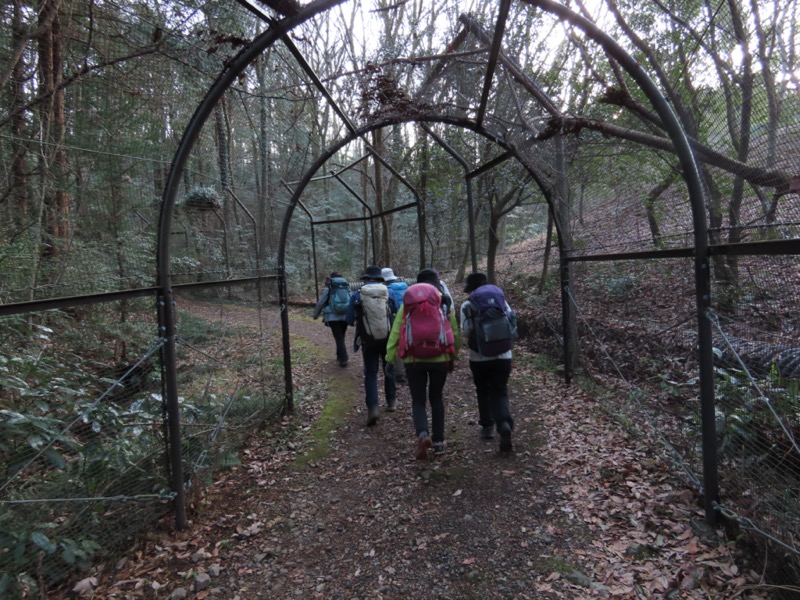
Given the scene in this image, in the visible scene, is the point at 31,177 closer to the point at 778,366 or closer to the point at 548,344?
the point at 778,366

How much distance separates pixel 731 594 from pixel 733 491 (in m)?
0.75

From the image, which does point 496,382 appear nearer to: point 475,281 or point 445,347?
point 445,347

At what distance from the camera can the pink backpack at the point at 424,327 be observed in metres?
3.96

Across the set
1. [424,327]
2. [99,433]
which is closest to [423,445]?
[424,327]

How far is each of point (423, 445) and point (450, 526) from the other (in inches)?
35.8

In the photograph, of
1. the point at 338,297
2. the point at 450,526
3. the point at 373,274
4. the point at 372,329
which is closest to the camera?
the point at 450,526

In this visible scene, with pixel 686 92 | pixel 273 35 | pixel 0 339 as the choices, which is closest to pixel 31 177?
pixel 0 339

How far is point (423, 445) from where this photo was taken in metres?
4.02

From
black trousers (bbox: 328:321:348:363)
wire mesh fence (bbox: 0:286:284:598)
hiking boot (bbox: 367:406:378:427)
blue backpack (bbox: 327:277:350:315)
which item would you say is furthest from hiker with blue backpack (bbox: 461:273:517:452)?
black trousers (bbox: 328:321:348:363)

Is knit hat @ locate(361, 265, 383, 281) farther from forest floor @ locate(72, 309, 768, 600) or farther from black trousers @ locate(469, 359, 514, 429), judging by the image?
forest floor @ locate(72, 309, 768, 600)

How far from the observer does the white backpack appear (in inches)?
198

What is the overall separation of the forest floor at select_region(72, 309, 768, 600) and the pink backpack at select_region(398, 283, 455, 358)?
3.69ft

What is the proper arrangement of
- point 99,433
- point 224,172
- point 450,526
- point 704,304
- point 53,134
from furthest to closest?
point 224,172 < point 53,134 < point 450,526 < point 99,433 < point 704,304

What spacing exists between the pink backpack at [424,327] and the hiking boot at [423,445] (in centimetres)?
78
